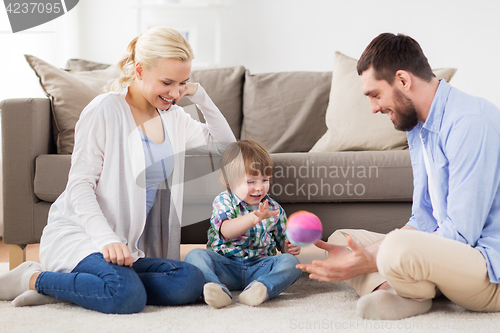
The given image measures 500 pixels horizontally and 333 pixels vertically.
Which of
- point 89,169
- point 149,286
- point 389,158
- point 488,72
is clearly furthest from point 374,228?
point 488,72

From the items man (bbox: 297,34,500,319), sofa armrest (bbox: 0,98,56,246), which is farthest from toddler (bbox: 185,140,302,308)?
sofa armrest (bbox: 0,98,56,246)

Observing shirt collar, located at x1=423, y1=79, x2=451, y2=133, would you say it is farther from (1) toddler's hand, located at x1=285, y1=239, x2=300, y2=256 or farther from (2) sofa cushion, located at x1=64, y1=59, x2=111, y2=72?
(2) sofa cushion, located at x1=64, y1=59, x2=111, y2=72

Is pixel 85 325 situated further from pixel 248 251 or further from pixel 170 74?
pixel 170 74

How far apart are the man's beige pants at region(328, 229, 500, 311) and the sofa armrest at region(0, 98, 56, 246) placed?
137 centimetres

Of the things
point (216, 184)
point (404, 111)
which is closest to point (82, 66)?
point (216, 184)

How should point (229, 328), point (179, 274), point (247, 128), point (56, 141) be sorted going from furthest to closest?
point (247, 128)
point (56, 141)
point (179, 274)
point (229, 328)

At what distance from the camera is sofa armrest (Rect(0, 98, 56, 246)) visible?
5.81 feet

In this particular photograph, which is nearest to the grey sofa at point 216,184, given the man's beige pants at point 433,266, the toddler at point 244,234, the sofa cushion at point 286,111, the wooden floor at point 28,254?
the toddler at point 244,234

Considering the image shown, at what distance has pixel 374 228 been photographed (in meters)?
1.81

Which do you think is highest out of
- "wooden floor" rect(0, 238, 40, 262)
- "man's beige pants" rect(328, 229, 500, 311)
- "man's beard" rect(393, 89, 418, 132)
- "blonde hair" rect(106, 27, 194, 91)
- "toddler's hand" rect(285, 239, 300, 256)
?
"blonde hair" rect(106, 27, 194, 91)

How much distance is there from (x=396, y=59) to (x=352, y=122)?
989mm

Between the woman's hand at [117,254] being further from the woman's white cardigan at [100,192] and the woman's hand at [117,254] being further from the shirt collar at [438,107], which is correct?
the shirt collar at [438,107]

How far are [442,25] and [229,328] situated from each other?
2.79 m

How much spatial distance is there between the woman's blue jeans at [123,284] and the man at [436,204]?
1.27 ft
